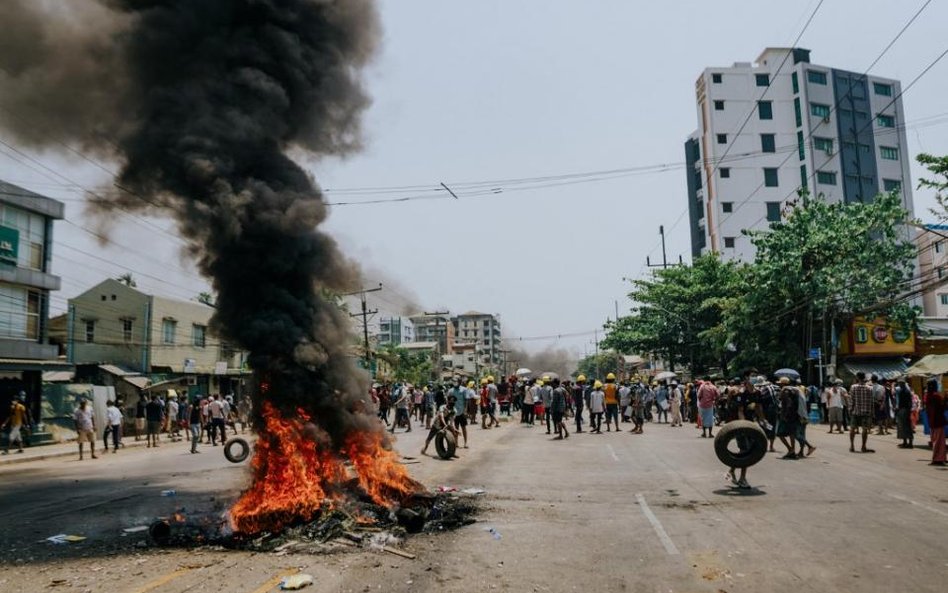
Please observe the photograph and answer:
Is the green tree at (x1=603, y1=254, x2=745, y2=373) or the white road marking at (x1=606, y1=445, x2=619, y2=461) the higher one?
the green tree at (x1=603, y1=254, x2=745, y2=373)

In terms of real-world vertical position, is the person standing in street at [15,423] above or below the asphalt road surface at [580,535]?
above

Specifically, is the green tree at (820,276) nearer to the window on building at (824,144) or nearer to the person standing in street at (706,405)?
the person standing in street at (706,405)

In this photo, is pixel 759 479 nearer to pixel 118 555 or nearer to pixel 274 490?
pixel 274 490

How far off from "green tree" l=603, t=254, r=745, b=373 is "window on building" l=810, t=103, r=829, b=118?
2653 cm

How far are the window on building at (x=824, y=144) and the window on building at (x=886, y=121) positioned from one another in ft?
21.0

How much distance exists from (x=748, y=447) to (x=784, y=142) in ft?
187

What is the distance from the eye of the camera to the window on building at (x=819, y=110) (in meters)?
58.0

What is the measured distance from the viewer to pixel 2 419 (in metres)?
22.3

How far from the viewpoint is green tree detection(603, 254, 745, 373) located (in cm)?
3931

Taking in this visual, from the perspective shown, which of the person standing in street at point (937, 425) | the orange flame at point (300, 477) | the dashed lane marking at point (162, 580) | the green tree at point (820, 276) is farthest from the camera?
the green tree at point (820, 276)

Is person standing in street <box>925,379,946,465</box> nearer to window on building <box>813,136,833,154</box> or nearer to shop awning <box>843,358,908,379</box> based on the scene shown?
shop awning <box>843,358,908,379</box>

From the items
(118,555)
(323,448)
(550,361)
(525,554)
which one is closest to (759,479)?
(525,554)

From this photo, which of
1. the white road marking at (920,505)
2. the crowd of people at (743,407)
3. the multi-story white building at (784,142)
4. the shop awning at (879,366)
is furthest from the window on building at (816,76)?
the white road marking at (920,505)

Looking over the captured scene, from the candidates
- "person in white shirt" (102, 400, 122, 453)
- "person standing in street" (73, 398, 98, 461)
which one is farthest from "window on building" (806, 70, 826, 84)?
"person standing in street" (73, 398, 98, 461)
